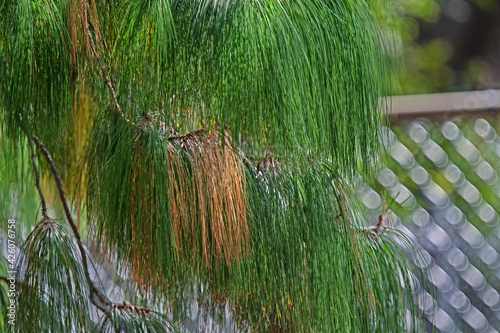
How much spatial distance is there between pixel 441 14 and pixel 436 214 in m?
2.58

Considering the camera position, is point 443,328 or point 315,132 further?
point 443,328

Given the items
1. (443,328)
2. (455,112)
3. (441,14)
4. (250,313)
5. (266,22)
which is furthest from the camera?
(441,14)

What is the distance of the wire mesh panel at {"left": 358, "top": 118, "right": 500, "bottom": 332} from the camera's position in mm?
1265

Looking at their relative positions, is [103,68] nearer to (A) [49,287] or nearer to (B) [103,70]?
(B) [103,70]

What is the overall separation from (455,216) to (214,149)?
87cm

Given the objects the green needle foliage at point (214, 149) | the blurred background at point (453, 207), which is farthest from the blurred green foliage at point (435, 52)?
the green needle foliage at point (214, 149)

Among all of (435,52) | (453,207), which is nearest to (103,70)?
(453,207)

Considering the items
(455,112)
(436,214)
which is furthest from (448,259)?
(455,112)

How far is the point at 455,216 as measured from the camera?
1289mm

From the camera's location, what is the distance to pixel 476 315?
4.20 ft

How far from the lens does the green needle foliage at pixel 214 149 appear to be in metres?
0.46

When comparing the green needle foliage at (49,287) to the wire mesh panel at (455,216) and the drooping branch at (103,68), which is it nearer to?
the drooping branch at (103,68)

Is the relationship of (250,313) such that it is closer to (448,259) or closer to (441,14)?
(448,259)

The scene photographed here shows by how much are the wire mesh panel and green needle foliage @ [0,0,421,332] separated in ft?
2.19
